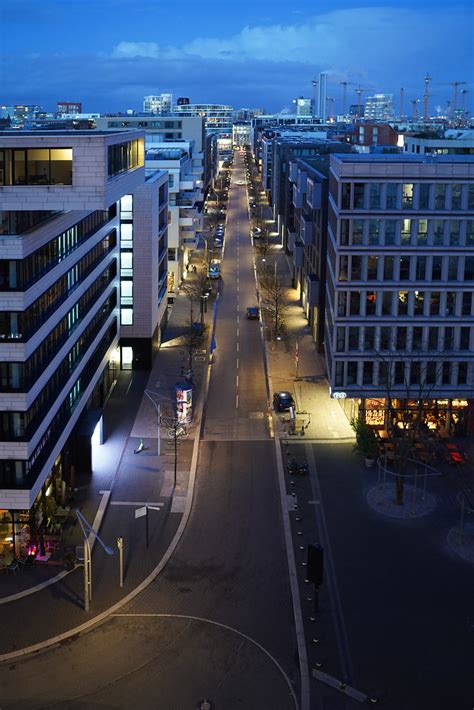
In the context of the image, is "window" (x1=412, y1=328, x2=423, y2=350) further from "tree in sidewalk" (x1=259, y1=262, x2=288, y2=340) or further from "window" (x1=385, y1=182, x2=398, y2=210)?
"tree in sidewalk" (x1=259, y1=262, x2=288, y2=340)

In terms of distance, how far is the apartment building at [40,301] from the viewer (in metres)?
39.6

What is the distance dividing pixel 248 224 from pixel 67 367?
14020 cm

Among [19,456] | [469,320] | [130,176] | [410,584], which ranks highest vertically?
[130,176]

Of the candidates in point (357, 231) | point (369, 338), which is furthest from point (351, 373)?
point (357, 231)

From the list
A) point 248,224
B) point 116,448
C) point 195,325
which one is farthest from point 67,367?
point 248,224

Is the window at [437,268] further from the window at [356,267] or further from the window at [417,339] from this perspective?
the window at [356,267]

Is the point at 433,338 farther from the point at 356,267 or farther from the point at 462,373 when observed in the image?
the point at 356,267

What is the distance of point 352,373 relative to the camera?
2322 inches

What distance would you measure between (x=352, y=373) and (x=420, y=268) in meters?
8.40

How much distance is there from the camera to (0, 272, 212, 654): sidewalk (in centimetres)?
3628

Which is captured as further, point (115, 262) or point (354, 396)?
point (115, 262)

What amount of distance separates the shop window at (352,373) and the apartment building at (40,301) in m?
18.9

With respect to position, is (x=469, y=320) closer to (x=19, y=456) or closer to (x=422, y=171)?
(x=422, y=171)

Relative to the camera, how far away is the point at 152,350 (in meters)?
74.7
